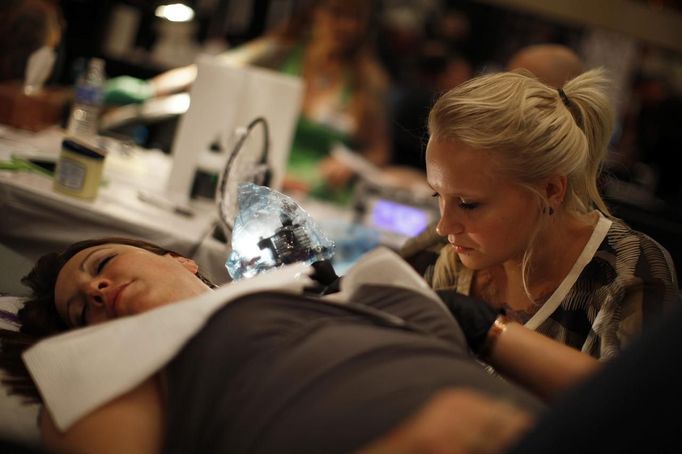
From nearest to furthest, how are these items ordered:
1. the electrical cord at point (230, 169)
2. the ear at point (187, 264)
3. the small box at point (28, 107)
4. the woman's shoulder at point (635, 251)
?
the ear at point (187, 264) < the woman's shoulder at point (635, 251) < the electrical cord at point (230, 169) < the small box at point (28, 107)

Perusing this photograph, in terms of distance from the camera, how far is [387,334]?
4.00 ft

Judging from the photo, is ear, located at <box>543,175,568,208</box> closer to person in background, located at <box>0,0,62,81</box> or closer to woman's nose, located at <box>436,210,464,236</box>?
woman's nose, located at <box>436,210,464,236</box>

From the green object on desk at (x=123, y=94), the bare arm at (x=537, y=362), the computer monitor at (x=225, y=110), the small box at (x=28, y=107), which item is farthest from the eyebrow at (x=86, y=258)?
the green object on desk at (x=123, y=94)

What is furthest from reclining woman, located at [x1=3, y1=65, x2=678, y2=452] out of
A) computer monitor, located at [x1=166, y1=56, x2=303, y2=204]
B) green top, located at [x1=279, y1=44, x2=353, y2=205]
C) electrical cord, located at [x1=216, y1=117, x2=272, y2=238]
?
green top, located at [x1=279, y1=44, x2=353, y2=205]

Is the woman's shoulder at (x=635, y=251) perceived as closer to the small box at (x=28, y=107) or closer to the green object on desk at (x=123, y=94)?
the small box at (x=28, y=107)

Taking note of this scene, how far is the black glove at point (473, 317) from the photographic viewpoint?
1.39m

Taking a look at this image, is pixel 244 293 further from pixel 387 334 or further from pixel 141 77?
pixel 141 77

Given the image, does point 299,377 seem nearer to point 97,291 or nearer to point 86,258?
point 97,291

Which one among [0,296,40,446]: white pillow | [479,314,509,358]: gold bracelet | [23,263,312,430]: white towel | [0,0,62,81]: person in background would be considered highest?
[0,0,62,81]: person in background

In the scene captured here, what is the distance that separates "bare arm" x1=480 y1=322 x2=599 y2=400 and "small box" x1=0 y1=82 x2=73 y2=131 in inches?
98.9

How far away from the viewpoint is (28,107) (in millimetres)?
3244

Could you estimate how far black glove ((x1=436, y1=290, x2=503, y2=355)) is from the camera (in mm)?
1387

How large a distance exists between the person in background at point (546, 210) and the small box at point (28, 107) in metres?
2.08

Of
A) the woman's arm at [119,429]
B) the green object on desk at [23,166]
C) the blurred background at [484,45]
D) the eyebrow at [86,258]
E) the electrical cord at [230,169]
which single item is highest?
the blurred background at [484,45]
